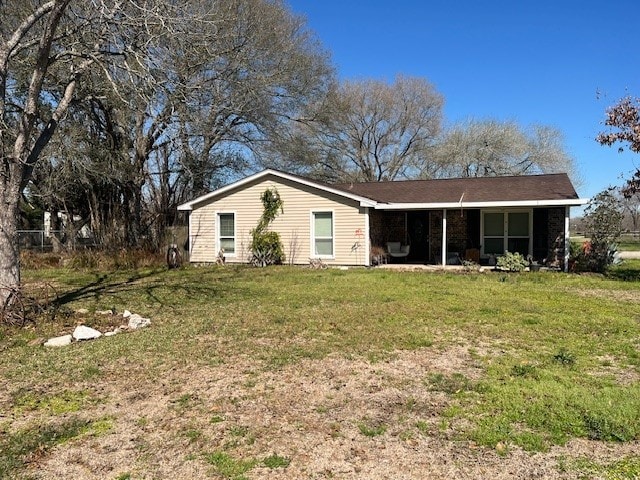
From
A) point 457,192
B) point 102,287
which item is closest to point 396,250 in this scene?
point 457,192

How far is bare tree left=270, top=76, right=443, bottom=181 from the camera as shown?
32.6 m

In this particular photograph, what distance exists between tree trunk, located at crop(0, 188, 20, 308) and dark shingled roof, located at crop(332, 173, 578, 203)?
11.3m

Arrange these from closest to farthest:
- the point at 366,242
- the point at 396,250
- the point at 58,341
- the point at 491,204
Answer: the point at 58,341
the point at 491,204
the point at 366,242
the point at 396,250

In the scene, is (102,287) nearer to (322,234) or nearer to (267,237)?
(267,237)

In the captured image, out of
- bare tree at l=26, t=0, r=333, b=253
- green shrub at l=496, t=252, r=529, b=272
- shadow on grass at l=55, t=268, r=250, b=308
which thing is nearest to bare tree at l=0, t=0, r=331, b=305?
bare tree at l=26, t=0, r=333, b=253

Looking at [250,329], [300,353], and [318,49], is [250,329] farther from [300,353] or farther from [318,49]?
[318,49]

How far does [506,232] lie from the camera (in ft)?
55.0

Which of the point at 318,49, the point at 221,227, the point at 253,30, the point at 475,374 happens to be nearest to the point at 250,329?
the point at 475,374

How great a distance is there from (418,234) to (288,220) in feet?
17.0

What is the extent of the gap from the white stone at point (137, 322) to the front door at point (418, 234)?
40.9 ft

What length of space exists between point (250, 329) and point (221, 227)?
11284 mm

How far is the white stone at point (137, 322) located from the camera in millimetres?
7563

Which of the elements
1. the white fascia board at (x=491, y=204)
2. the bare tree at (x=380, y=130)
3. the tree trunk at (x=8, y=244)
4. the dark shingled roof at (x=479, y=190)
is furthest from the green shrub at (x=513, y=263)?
the bare tree at (x=380, y=130)

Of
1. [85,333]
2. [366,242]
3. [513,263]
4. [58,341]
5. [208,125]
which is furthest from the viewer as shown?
[208,125]
